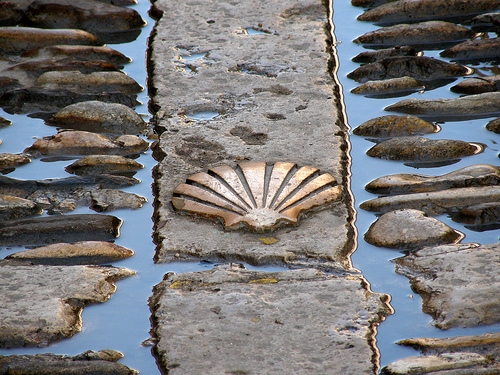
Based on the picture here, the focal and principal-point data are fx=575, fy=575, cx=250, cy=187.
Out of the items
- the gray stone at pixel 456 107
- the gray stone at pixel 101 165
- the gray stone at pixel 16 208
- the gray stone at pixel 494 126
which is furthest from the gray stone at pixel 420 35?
the gray stone at pixel 16 208

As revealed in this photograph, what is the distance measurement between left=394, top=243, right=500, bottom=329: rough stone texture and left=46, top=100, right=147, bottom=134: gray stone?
133cm

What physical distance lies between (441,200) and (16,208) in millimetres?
1440

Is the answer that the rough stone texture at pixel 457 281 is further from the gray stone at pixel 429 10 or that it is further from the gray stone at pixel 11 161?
the gray stone at pixel 429 10

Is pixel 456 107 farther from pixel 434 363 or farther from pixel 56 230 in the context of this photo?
pixel 56 230

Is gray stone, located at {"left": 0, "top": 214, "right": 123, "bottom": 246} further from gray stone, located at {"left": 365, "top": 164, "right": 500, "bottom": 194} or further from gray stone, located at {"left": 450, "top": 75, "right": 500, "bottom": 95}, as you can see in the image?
gray stone, located at {"left": 450, "top": 75, "right": 500, "bottom": 95}

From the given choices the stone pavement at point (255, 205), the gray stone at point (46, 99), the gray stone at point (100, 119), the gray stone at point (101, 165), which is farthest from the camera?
the gray stone at point (46, 99)

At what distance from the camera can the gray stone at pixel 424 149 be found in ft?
7.33

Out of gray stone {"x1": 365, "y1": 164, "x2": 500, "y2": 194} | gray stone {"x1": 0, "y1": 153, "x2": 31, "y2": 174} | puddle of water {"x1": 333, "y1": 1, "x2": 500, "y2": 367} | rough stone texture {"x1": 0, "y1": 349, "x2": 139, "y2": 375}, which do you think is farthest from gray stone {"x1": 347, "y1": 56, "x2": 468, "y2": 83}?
rough stone texture {"x1": 0, "y1": 349, "x2": 139, "y2": 375}

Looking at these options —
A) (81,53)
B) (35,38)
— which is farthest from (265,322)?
(35,38)

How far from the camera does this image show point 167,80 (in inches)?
112

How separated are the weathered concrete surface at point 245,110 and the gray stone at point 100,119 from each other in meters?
0.11

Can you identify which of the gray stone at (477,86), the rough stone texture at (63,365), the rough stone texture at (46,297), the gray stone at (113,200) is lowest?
the rough stone texture at (63,365)

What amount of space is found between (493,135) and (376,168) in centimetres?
56

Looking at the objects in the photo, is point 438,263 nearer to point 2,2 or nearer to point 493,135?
point 493,135
